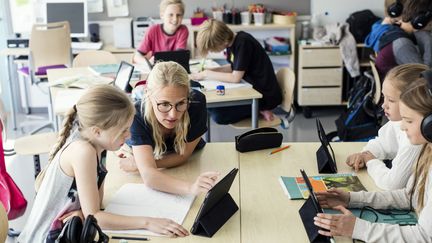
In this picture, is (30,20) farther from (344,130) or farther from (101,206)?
(101,206)

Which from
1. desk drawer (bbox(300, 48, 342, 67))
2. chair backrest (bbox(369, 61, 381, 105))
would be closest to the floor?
desk drawer (bbox(300, 48, 342, 67))

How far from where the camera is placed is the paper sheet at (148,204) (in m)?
1.73

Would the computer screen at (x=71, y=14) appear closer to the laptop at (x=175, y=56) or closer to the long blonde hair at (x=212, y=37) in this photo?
the laptop at (x=175, y=56)

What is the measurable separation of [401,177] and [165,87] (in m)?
0.91

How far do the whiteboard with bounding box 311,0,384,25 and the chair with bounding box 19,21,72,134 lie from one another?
7.87 ft

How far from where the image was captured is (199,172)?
209cm

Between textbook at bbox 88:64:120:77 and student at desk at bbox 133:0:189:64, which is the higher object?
student at desk at bbox 133:0:189:64

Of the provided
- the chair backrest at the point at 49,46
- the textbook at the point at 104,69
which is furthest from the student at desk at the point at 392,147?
the chair backrest at the point at 49,46

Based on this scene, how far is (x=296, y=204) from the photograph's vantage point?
5.89ft

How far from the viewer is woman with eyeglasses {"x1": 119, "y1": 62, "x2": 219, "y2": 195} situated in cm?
193

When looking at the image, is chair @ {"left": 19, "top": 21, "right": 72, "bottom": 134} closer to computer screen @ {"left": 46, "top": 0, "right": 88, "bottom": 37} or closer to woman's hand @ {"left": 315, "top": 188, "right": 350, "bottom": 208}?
computer screen @ {"left": 46, "top": 0, "right": 88, "bottom": 37}

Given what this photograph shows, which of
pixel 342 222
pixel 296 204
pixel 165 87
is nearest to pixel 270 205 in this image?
pixel 296 204

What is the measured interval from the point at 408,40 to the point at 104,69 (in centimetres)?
214

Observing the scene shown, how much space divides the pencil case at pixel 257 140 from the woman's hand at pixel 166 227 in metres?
0.71
